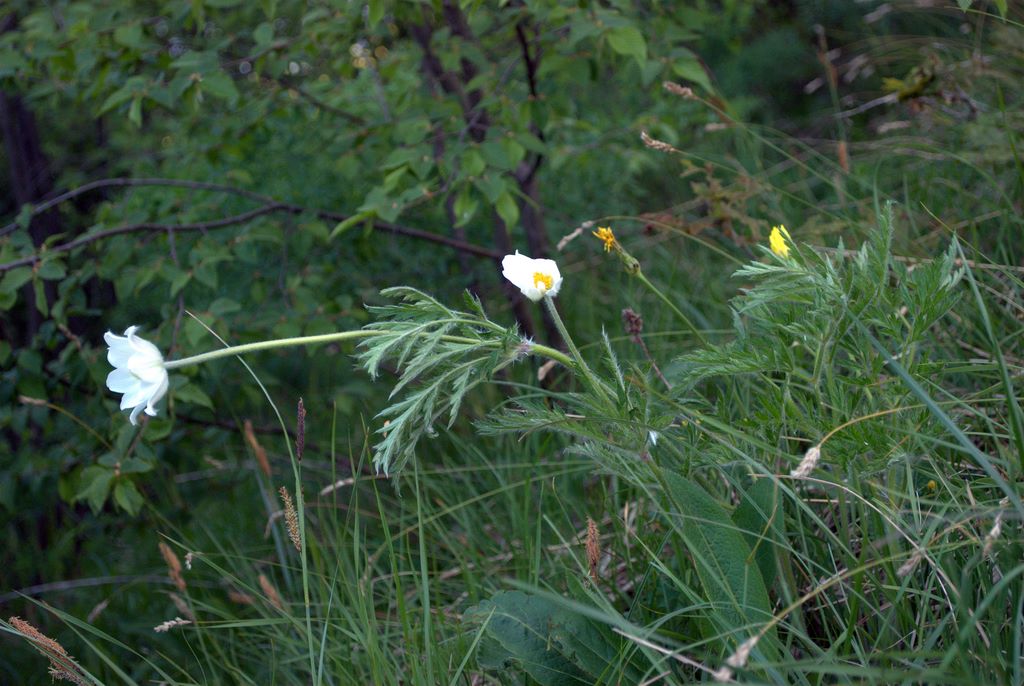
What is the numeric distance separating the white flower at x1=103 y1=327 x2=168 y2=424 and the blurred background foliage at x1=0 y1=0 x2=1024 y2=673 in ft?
1.76

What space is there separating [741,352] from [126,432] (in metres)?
1.50

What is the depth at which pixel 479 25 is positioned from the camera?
2721 millimetres

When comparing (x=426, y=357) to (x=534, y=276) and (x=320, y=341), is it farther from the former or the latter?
(x=534, y=276)

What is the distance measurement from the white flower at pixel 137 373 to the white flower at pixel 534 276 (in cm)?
51

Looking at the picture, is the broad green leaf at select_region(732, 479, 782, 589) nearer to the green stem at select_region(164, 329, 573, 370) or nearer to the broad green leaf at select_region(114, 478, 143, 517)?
the green stem at select_region(164, 329, 573, 370)

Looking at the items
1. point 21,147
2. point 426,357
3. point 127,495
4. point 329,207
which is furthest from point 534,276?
point 21,147

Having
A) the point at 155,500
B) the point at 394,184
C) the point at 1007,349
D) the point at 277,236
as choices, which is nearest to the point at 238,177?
the point at 277,236

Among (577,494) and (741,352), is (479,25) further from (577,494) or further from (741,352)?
(741,352)

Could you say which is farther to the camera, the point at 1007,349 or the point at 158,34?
the point at 158,34

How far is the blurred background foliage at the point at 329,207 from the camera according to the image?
2203 mm

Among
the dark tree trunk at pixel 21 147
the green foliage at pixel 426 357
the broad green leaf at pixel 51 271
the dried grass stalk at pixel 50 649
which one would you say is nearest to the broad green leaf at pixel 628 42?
the green foliage at pixel 426 357

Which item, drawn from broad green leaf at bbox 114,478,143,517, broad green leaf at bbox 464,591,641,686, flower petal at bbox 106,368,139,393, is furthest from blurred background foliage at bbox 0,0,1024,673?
flower petal at bbox 106,368,139,393

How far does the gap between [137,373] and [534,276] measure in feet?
1.89

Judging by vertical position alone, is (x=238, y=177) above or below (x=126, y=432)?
above
